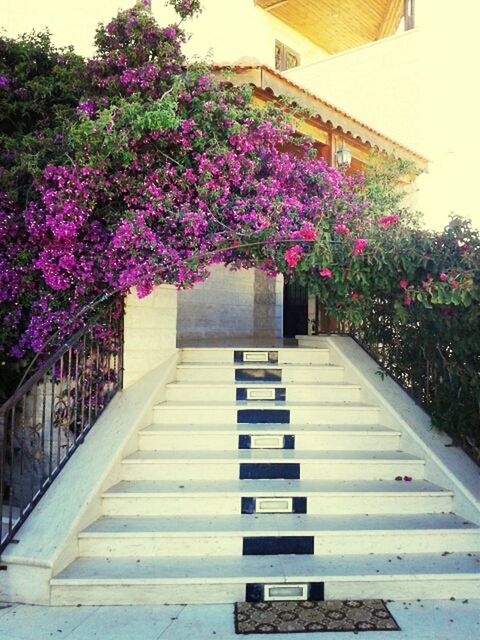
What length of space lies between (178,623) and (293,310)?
6.69 meters

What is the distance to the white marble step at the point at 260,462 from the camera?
3.71m

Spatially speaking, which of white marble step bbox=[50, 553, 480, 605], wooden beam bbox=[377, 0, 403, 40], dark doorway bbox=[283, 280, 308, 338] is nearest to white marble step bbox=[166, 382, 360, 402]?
white marble step bbox=[50, 553, 480, 605]

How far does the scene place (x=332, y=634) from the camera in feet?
8.37

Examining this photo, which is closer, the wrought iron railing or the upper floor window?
the wrought iron railing

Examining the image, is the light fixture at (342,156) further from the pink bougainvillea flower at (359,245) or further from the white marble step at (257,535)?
the white marble step at (257,535)

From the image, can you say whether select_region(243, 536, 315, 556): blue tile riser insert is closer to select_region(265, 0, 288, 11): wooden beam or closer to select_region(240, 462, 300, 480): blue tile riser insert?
select_region(240, 462, 300, 480): blue tile riser insert

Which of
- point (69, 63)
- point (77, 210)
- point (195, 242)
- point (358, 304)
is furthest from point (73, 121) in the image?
point (358, 304)

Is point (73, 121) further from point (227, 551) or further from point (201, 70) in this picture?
point (227, 551)

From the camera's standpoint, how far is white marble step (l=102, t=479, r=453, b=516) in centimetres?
341

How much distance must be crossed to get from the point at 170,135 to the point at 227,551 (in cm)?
332

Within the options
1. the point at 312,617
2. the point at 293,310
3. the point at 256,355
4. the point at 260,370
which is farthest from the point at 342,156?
the point at 312,617

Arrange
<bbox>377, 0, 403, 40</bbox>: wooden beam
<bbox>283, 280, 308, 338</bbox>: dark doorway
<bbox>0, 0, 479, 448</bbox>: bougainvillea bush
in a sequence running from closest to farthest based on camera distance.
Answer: <bbox>0, 0, 479, 448</bbox>: bougainvillea bush < <bbox>283, 280, 308, 338</bbox>: dark doorway < <bbox>377, 0, 403, 40</bbox>: wooden beam

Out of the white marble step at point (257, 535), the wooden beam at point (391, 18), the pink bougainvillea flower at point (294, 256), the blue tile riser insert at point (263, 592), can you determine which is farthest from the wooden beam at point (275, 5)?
the blue tile riser insert at point (263, 592)

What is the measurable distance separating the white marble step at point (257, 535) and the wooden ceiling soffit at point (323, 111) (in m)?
4.16
